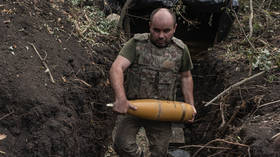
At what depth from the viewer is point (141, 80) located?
11.8 feet

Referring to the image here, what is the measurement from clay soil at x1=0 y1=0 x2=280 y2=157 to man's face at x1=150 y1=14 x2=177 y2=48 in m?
1.18

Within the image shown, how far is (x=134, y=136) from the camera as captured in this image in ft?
12.2

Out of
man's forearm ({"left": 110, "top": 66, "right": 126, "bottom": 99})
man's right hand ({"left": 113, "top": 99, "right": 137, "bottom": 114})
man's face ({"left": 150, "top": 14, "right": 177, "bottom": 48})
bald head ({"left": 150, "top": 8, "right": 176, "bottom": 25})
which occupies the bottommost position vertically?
man's right hand ({"left": 113, "top": 99, "right": 137, "bottom": 114})

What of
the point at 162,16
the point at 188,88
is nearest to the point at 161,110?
the point at 188,88

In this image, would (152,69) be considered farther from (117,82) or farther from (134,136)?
(134,136)

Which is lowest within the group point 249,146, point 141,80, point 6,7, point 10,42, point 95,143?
point 95,143

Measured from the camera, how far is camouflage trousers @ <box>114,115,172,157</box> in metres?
3.62

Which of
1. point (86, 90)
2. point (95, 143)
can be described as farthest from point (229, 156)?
point (86, 90)

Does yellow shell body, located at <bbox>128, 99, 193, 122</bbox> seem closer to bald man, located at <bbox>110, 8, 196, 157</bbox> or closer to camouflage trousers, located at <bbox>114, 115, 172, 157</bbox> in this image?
bald man, located at <bbox>110, 8, 196, 157</bbox>

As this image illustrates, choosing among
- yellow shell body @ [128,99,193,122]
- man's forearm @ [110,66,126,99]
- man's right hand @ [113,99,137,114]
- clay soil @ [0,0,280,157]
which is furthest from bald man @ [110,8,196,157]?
clay soil @ [0,0,280,157]

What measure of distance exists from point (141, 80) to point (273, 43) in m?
3.13

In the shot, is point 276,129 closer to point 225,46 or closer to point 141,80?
point 141,80

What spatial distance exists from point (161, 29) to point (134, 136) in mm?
1266

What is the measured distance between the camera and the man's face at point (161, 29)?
3.26 m
